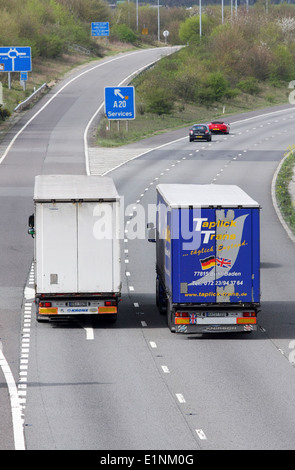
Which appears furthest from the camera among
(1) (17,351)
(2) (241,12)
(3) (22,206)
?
(2) (241,12)

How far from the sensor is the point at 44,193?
25547 mm

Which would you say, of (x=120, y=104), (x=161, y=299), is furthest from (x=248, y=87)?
(x=161, y=299)

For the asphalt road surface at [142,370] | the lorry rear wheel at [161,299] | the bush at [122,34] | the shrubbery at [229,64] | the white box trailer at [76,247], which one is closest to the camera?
the asphalt road surface at [142,370]

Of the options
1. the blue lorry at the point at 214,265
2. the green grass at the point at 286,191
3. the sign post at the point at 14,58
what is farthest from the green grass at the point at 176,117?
the blue lorry at the point at 214,265

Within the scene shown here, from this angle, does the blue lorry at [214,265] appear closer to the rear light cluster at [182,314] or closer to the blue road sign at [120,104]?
the rear light cluster at [182,314]

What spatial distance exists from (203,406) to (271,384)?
7.85 ft

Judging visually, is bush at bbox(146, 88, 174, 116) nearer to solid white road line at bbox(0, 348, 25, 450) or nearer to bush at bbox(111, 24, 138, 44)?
bush at bbox(111, 24, 138, 44)

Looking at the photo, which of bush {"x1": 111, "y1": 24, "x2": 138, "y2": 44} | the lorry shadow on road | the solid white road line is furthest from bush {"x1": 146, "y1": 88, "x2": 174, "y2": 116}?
the solid white road line

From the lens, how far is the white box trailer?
25.0 m

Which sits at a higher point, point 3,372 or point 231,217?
point 231,217

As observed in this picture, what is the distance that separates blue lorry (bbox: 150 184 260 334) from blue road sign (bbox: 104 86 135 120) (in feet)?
165

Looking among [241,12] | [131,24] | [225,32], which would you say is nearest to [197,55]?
[225,32]

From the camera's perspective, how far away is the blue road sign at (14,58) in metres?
90.9

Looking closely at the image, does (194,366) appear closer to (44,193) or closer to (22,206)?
(44,193)
